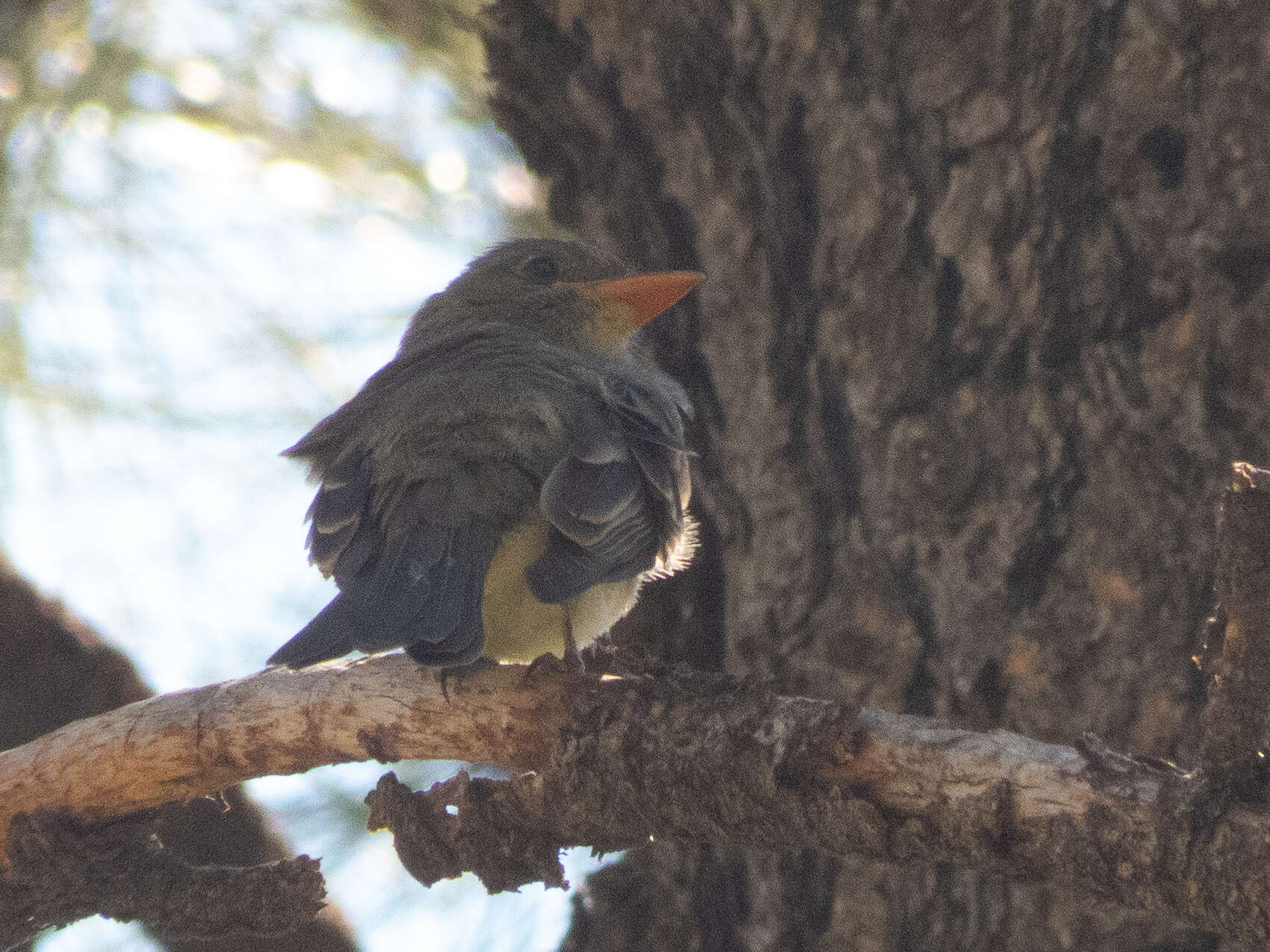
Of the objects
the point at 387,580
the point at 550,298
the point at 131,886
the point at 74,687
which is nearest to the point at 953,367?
the point at 550,298

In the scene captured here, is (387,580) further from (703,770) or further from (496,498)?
(703,770)

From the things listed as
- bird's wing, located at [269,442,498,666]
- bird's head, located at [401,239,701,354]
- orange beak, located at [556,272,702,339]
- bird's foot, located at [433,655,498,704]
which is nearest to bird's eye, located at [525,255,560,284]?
bird's head, located at [401,239,701,354]

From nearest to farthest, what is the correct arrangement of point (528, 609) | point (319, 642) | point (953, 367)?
point (319, 642), point (528, 609), point (953, 367)

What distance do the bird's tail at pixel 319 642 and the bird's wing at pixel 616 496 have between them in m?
0.38

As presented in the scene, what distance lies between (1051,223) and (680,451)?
105 centimetres

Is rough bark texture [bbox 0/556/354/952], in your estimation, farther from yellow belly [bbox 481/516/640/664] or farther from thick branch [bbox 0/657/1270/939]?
yellow belly [bbox 481/516/640/664]

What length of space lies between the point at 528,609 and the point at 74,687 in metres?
1.25

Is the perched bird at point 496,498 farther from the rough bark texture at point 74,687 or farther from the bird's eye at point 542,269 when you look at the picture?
the rough bark texture at point 74,687

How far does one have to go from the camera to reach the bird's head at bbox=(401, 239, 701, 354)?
12.6ft

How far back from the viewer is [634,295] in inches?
146

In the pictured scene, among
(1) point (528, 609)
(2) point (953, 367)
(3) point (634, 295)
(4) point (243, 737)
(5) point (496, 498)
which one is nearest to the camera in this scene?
(4) point (243, 737)

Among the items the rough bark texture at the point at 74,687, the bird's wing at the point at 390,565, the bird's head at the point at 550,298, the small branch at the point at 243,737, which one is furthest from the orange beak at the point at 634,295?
the rough bark texture at the point at 74,687

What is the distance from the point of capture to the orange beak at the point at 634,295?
11.8 ft

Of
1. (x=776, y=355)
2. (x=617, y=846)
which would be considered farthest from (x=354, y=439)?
(x=617, y=846)
